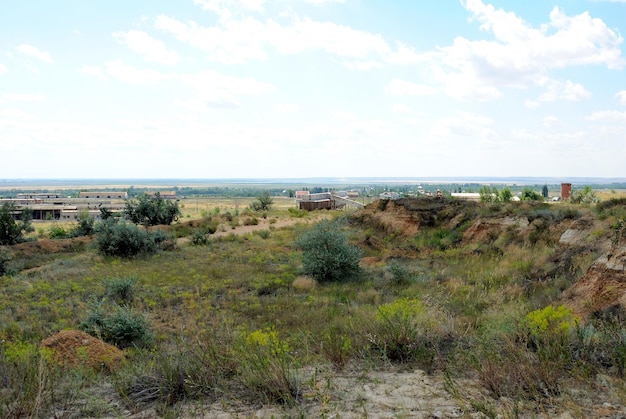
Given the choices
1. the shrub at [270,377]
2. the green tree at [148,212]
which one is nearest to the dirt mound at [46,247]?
the green tree at [148,212]

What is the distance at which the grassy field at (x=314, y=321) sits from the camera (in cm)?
387

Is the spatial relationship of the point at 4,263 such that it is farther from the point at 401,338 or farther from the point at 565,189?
the point at 565,189

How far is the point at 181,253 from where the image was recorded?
20234mm

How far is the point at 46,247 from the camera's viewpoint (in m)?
24.0

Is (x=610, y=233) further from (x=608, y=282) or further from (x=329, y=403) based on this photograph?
(x=329, y=403)

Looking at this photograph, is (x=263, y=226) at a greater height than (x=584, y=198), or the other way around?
(x=584, y=198)

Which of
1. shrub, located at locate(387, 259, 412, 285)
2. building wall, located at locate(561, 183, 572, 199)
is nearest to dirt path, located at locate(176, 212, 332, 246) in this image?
shrub, located at locate(387, 259, 412, 285)

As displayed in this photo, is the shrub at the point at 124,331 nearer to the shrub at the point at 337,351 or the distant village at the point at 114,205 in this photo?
the shrub at the point at 337,351

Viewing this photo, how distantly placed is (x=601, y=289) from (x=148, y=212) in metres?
31.9

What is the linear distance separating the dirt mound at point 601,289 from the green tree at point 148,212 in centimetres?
3099

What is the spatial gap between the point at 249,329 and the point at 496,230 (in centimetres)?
1421

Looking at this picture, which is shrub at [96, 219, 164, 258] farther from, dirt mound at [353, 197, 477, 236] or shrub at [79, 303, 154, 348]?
dirt mound at [353, 197, 477, 236]

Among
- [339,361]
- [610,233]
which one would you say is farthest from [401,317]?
[610,233]

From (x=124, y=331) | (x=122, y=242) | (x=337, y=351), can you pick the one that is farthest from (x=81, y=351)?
(x=122, y=242)
